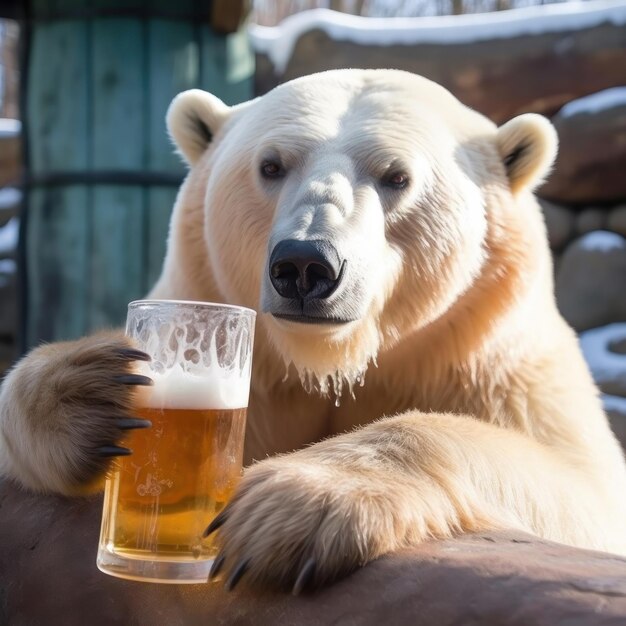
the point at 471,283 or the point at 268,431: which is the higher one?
the point at 471,283

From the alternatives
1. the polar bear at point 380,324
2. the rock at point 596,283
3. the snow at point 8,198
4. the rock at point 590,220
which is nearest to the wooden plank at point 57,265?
the polar bear at point 380,324

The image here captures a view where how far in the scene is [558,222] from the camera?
6.80 m

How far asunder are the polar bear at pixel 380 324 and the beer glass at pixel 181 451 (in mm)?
73

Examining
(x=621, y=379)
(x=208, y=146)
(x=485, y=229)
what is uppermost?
(x=208, y=146)

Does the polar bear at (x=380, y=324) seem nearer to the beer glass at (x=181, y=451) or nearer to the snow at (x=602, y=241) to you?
the beer glass at (x=181, y=451)

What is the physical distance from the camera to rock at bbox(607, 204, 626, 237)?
21.5 ft

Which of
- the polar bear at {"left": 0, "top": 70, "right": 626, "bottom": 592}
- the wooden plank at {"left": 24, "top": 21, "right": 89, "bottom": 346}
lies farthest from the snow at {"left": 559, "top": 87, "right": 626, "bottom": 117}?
the polar bear at {"left": 0, "top": 70, "right": 626, "bottom": 592}

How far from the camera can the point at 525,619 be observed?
3.85 feet

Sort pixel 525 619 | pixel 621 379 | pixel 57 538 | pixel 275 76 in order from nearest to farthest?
pixel 525 619 < pixel 57 538 < pixel 621 379 < pixel 275 76

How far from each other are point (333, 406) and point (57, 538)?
859 millimetres

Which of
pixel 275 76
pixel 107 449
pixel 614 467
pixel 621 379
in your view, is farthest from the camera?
pixel 275 76

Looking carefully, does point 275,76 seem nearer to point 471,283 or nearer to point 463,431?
point 471,283

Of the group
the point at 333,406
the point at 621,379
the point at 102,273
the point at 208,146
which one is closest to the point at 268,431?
the point at 333,406

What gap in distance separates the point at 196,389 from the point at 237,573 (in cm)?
28
